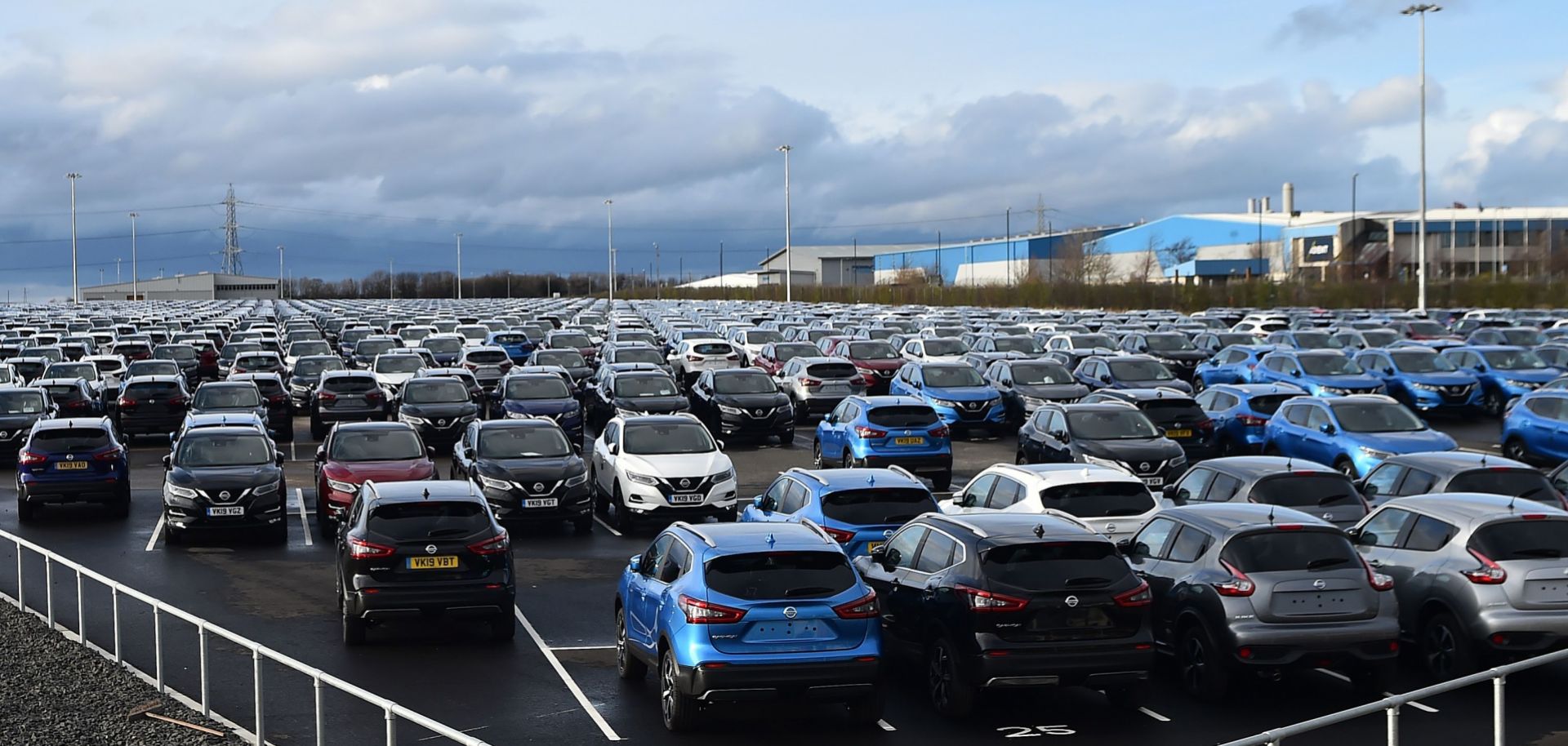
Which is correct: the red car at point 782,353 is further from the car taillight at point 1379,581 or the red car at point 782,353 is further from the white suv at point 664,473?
the car taillight at point 1379,581

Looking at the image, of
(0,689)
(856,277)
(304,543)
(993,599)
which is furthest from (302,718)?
(856,277)

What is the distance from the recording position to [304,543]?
20.1 m

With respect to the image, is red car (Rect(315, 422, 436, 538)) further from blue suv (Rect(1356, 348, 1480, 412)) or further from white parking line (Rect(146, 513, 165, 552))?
blue suv (Rect(1356, 348, 1480, 412))

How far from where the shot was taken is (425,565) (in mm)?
13914

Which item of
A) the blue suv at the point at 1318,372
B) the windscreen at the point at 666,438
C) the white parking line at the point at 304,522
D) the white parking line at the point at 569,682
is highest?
the blue suv at the point at 1318,372

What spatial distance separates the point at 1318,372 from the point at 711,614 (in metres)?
25.3

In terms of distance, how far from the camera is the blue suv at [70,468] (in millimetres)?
21453

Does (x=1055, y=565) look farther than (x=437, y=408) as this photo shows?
No

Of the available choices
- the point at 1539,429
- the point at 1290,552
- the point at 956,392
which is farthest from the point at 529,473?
the point at 1539,429

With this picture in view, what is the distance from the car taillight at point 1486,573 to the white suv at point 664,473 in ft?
34.5

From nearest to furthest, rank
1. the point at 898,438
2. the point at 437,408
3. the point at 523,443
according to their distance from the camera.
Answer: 1. the point at 523,443
2. the point at 898,438
3. the point at 437,408

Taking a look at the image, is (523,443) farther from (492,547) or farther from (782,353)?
(782,353)

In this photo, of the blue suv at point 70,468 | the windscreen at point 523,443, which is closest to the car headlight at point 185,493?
the blue suv at point 70,468

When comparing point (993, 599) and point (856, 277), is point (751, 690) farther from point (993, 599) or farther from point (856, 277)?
point (856, 277)
